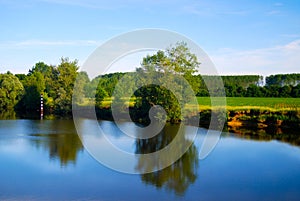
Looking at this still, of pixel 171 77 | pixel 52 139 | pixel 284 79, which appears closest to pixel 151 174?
pixel 52 139

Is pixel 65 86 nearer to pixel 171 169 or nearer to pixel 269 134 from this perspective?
pixel 269 134

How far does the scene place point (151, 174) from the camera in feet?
42.2

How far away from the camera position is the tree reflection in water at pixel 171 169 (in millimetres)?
11591

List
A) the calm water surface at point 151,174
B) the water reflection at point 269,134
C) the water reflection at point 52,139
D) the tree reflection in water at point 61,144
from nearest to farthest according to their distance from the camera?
the calm water surface at point 151,174 → the tree reflection in water at point 61,144 → the water reflection at point 52,139 → the water reflection at point 269,134

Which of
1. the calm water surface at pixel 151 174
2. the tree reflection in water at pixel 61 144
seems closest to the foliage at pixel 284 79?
the calm water surface at pixel 151 174

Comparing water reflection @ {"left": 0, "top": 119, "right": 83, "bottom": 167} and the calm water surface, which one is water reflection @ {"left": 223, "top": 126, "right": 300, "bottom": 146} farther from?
water reflection @ {"left": 0, "top": 119, "right": 83, "bottom": 167}

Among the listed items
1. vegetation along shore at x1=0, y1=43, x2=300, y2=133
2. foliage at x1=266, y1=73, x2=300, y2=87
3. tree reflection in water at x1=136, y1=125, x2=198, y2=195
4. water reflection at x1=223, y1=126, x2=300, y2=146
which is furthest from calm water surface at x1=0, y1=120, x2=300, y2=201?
foliage at x1=266, y1=73, x2=300, y2=87

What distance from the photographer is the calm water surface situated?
10.5 meters

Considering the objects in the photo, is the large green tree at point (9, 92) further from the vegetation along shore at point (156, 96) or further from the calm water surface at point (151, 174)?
the calm water surface at point (151, 174)

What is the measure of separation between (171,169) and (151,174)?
3.43 feet

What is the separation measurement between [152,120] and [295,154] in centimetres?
1452

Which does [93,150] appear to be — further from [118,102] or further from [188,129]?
[118,102]

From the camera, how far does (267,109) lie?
84.9 feet

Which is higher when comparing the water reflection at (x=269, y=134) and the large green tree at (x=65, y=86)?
the large green tree at (x=65, y=86)
